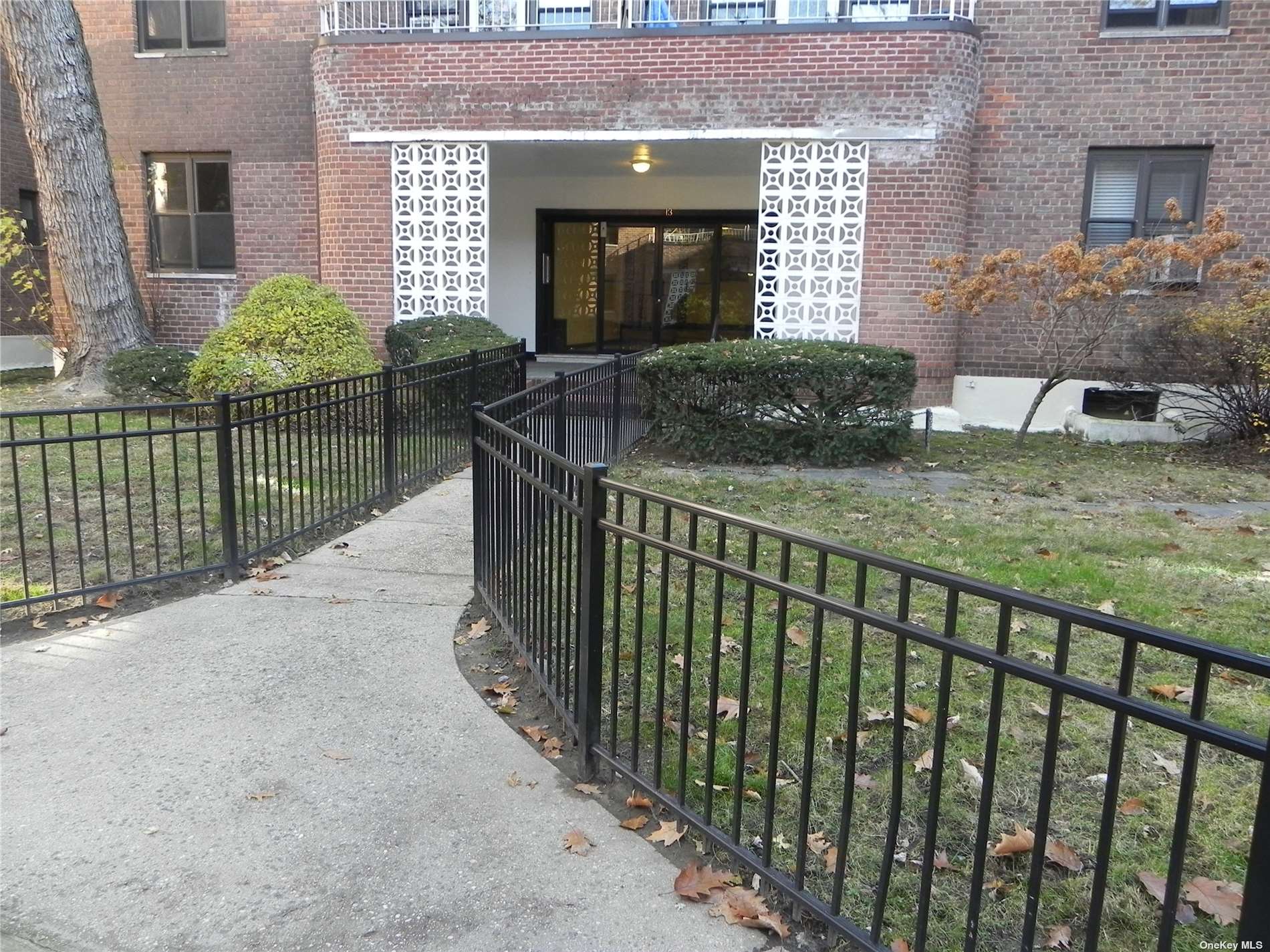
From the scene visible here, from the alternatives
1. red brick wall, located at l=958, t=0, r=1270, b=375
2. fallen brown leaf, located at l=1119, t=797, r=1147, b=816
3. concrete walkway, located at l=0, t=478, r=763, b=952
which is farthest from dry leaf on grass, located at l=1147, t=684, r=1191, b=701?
red brick wall, located at l=958, t=0, r=1270, b=375

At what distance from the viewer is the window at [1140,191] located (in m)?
12.3

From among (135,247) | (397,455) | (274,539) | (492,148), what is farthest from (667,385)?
(135,247)

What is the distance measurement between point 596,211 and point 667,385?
26.8 feet

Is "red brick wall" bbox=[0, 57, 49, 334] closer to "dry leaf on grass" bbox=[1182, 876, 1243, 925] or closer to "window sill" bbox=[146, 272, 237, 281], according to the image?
"window sill" bbox=[146, 272, 237, 281]

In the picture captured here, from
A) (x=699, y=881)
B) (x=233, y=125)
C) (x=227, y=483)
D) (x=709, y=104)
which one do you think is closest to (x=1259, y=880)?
(x=699, y=881)

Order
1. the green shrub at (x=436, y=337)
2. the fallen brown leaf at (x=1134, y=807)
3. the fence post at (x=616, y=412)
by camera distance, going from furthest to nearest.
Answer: the green shrub at (x=436, y=337), the fence post at (x=616, y=412), the fallen brown leaf at (x=1134, y=807)

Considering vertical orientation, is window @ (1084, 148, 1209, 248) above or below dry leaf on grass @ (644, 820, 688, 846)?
above

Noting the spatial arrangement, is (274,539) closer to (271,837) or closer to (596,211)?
(271,837)

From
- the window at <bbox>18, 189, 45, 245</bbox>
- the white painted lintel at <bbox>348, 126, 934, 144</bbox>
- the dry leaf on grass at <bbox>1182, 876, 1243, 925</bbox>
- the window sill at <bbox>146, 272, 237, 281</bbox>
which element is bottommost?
the dry leaf on grass at <bbox>1182, 876, 1243, 925</bbox>

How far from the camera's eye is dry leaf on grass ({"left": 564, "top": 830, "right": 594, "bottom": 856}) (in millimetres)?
2945

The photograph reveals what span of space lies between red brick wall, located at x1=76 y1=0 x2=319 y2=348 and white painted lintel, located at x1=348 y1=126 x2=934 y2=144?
220 centimetres

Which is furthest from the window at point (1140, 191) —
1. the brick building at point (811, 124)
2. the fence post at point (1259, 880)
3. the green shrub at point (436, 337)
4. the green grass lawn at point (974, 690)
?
the fence post at point (1259, 880)

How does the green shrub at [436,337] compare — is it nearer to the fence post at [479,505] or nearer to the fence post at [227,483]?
the fence post at [227,483]

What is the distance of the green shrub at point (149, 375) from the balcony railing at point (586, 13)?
5.00 meters
